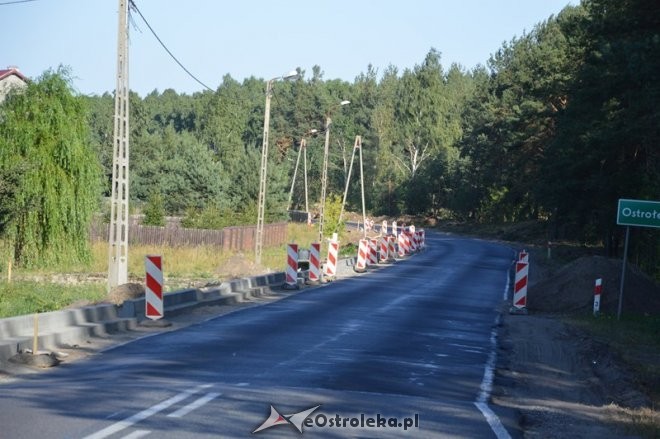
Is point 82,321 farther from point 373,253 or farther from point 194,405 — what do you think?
point 373,253

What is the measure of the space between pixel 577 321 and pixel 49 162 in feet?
75.4

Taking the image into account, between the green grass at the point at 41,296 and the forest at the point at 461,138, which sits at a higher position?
the forest at the point at 461,138

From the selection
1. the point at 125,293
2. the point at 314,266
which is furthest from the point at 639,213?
the point at 314,266

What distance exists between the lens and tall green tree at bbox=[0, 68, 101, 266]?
3675 centimetres

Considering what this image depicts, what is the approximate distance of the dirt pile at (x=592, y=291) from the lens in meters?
27.0

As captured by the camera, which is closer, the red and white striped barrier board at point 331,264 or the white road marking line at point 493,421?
the white road marking line at point 493,421

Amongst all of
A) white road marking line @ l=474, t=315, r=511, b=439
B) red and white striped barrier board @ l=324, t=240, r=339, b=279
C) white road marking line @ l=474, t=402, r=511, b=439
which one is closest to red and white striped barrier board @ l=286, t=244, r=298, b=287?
red and white striped barrier board @ l=324, t=240, r=339, b=279

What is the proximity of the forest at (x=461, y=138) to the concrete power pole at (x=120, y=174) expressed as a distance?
11.3 metres

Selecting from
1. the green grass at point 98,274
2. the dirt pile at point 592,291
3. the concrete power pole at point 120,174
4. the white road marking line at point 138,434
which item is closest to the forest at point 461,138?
the green grass at point 98,274

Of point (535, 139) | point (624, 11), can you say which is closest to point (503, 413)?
point (624, 11)

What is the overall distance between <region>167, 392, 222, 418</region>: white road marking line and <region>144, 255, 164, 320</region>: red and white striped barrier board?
802 cm

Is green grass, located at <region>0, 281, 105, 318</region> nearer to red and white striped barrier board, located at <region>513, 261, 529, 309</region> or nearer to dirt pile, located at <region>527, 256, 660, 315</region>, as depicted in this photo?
red and white striped barrier board, located at <region>513, 261, 529, 309</region>

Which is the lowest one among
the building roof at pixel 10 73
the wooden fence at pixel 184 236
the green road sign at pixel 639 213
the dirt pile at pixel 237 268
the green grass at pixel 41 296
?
the wooden fence at pixel 184 236

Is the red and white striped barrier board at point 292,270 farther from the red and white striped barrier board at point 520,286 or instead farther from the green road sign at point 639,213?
the green road sign at point 639,213
